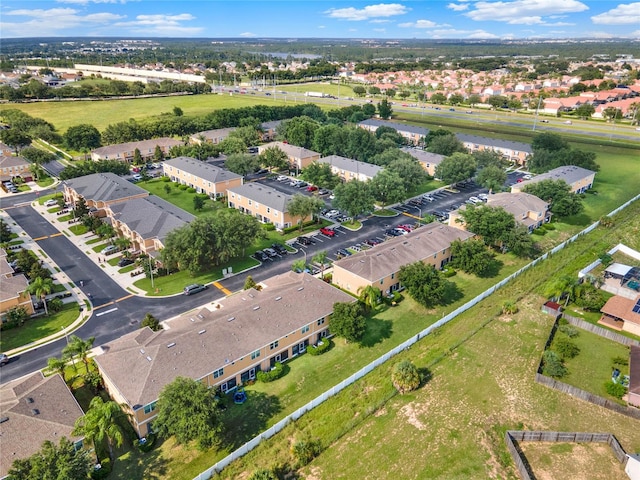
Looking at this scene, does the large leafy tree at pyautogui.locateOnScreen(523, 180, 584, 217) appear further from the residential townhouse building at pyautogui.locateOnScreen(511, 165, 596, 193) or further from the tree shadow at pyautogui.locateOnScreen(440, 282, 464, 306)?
the tree shadow at pyautogui.locateOnScreen(440, 282, 464, 306)

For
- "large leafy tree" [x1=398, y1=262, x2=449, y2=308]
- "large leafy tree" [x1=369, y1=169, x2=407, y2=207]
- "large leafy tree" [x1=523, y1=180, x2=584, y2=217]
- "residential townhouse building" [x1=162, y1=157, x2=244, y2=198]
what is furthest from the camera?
"residential townhouse building" [x1=162, y1=157, x2=244, y2=198]

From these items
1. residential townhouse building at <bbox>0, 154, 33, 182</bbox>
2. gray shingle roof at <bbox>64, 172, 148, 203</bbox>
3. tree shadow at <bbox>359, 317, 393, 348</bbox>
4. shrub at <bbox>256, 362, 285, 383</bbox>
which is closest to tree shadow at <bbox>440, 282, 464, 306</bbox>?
tree shadow at <bbox>359, 317, 393, 348</bbox>

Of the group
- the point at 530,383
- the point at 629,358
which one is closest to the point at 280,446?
the point at 530,383

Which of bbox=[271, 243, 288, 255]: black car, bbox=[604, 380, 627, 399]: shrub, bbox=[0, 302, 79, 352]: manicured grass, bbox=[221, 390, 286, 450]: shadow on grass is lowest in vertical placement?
bbox=[221, 390, 286, 450]: shadow on grass

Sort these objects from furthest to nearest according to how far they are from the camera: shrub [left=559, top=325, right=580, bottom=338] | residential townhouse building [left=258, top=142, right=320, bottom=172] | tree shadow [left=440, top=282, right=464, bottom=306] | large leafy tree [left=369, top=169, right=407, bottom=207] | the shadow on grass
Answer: residential townhouse building [left=258, top=142, right=320, bottom=172] → large leafy tree [left=369, top=169, right=407, bottom=207] → tree shadow [left=440, top=282, right=464, bottom=306] → shrub [left=559, top=325, right=580, bottom=338] → the shadow on grass

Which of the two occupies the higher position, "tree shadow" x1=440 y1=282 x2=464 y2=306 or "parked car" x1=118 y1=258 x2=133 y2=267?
"parked car" x1=118 y1=258 x2=133 y2=267

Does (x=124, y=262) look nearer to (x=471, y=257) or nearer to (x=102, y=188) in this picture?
(x=102, y=188)

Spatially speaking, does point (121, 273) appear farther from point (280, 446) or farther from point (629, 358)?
point (629, 358)

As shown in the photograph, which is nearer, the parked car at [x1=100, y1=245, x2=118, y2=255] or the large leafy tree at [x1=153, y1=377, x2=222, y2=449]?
the large leafy tree at [x1=153, y1=377, x2=222, y2=449]
